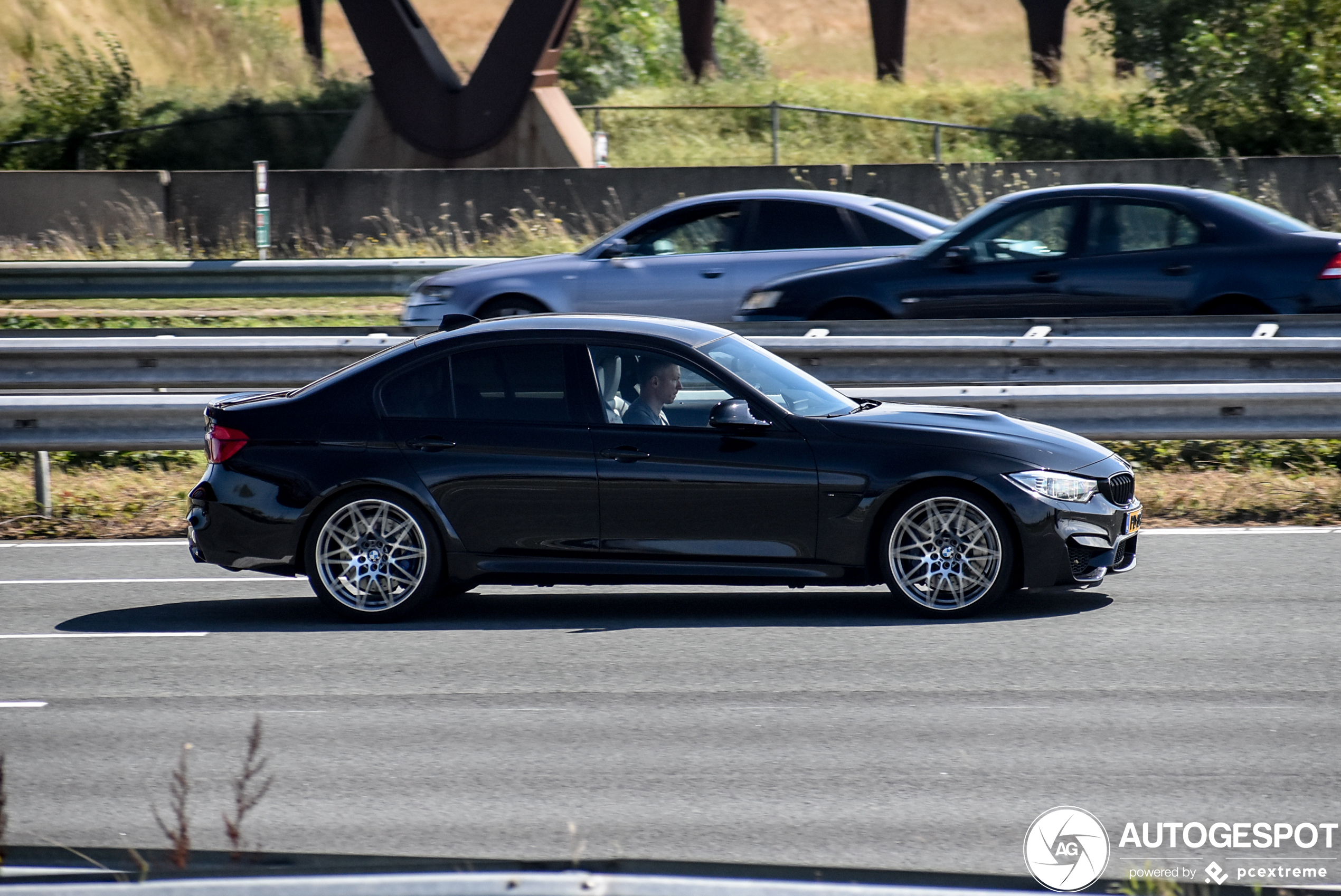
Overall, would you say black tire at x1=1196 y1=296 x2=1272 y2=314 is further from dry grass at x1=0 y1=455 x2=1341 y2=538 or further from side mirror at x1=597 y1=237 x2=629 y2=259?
side mirror at x1=597 y1=237 x2=629 y2=259

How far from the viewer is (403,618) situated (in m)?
7.84

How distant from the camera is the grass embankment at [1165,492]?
32.9 ft

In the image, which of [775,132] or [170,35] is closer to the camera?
[775,132]

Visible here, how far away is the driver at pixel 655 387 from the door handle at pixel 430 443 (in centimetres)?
87

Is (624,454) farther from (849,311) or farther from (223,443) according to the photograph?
(849,311)

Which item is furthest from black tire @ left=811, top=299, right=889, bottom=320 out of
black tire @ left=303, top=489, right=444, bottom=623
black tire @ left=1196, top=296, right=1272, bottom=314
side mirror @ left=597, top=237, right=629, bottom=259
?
black tire @ left=303, top=489, right=444, bottom=623

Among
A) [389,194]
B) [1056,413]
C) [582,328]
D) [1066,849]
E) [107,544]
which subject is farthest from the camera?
[389,194]

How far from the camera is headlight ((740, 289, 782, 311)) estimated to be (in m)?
13.3

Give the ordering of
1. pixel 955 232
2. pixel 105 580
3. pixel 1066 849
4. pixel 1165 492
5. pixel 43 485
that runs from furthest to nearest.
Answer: pixel 955 232, pixel 43 485, pixel 1165 492, pixel 105 580, pixel 1066 849

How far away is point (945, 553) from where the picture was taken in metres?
7.45

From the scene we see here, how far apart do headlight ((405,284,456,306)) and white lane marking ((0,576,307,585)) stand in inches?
216

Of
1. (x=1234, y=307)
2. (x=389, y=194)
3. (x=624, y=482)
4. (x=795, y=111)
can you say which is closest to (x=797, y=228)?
(x=1234, y=307)

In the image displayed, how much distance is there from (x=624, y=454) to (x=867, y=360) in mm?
4327

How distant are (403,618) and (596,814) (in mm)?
3089
